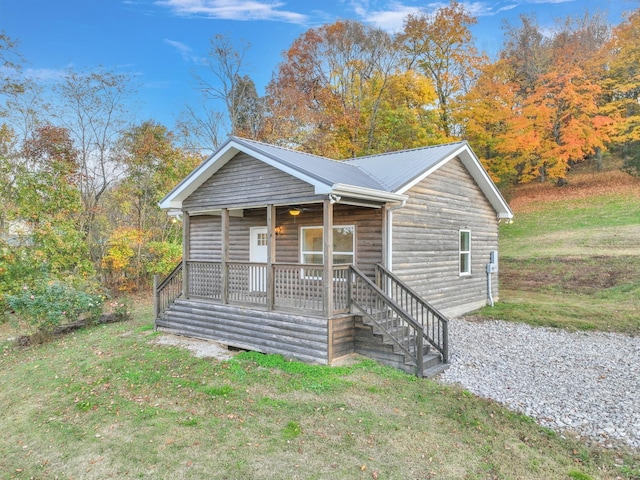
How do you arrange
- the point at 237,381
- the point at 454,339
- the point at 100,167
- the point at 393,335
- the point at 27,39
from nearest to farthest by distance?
1. the point at 237,381
2. the point at 393,335
3. the point at 454,339
4. the point at 27,39
5. the point at 100,167

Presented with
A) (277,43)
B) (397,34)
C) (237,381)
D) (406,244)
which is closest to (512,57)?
(397,34)

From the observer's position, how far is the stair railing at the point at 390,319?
7.12m

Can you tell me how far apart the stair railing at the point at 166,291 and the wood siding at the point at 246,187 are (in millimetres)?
1901

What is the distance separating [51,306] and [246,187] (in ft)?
22.0

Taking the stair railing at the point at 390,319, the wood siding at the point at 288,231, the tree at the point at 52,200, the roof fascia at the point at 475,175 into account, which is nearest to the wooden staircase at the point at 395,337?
the stair railing at the point at 390,319

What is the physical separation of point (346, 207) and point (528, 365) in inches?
203

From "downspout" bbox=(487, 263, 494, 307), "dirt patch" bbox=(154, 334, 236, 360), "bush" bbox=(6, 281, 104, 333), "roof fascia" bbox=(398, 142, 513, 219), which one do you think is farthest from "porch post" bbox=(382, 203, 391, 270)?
"bush" bbox=(6, 281, 104, 333)

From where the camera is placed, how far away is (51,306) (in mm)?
11164

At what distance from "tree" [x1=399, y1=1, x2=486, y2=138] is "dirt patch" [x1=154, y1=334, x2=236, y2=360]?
773 inches

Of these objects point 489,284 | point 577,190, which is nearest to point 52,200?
point 489,284

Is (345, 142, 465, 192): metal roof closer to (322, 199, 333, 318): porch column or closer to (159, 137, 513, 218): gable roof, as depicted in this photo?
(159, 137, 513, 218): gable roof

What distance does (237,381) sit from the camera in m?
6.96

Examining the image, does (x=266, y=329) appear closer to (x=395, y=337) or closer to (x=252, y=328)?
(x=252, y=328)

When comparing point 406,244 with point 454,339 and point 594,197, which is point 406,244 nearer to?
point 454,339
